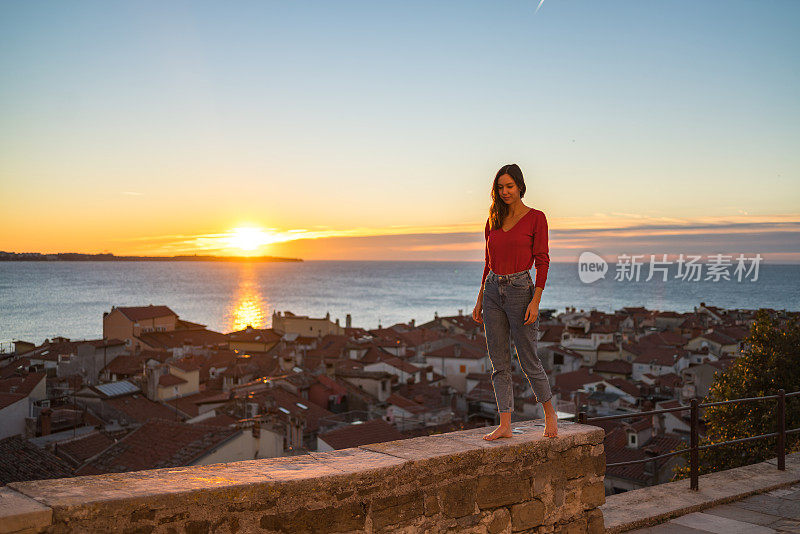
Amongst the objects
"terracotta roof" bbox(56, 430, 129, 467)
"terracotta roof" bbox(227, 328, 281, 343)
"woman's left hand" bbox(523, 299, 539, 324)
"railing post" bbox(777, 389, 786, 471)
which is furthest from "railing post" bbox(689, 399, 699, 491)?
"terracotta roof" bbox(227, 328, 281, 343)

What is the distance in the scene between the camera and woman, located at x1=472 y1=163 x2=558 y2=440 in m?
Answer: 3.86

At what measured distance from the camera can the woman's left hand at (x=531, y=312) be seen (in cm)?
379

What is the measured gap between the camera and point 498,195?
12.9ft

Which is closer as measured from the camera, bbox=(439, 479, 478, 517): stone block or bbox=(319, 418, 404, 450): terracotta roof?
bbox=(439, 479, 478, 517): stone block

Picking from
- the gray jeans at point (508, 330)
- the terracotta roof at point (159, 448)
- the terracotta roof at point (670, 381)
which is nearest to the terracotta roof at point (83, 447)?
the terracotta roof at point (159, 448)

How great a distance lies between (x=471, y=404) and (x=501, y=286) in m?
29.3

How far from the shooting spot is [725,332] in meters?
54.4

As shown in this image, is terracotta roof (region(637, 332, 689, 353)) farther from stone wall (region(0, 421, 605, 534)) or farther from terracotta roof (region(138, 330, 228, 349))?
stone wall (region(0, 421, 605, 534))

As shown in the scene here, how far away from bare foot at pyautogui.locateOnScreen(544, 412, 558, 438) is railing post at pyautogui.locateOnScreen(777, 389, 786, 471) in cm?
312

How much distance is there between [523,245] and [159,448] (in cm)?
1580

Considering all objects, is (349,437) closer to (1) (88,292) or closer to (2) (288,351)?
(2) (288,351)

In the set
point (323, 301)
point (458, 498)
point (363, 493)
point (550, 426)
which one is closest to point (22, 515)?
point (363, 493)

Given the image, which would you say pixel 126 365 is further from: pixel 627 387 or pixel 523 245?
pixel 523 245

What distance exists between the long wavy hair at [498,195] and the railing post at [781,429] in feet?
12.4
